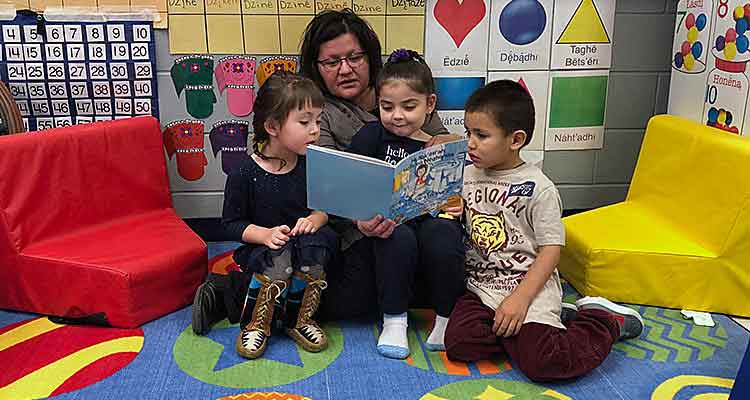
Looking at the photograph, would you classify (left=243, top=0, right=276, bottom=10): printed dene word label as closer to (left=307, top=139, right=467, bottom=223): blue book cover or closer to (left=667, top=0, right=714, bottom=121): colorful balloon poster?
(left=307, top=139, right=467, bottom=223): blue book cover

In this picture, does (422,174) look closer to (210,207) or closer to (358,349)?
(358,349)

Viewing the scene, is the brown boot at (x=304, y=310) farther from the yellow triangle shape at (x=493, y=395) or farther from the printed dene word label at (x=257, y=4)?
the printed dene word label at (x=257, y=4)

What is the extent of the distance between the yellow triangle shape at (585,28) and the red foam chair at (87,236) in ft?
4.88

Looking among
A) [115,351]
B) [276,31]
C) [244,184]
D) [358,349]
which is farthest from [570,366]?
[276,31]

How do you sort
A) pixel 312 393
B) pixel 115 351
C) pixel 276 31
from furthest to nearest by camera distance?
pixel 276 31
pixel 115 351
pixel 312 393

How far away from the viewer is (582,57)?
8.36ft

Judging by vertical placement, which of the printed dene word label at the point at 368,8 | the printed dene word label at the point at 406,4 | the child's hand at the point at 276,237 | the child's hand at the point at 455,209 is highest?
the printed dene word label at the point at 406,4

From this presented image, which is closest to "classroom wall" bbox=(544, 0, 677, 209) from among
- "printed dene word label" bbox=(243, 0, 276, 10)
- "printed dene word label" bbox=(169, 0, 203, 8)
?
"printed dene word label" bbox=(243, 0, 276, 10)

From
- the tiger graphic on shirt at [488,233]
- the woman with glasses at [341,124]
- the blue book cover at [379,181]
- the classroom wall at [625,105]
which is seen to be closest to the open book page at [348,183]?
the blue book cover at [379,181]

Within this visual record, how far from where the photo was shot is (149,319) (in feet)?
6.54

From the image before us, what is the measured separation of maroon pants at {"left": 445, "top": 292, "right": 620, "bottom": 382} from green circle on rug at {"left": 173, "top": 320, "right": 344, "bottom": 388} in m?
0.33

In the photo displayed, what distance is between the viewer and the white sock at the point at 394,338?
1.81 meters

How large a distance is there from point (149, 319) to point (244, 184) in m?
0.49

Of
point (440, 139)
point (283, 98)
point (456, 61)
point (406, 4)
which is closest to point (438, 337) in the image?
point (440, 139)
